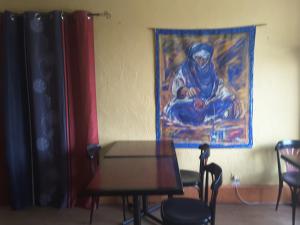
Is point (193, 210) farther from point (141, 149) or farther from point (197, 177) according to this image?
point (141, 149)

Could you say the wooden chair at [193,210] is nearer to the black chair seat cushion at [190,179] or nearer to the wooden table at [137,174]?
the wooden table at [137,174]

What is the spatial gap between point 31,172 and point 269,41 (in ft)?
10.1

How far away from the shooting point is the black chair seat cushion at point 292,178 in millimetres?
2915

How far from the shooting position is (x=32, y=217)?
328cm

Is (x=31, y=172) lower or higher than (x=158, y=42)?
lower

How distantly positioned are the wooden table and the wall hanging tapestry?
1.70 feet

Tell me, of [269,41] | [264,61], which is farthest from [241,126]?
[269,41]

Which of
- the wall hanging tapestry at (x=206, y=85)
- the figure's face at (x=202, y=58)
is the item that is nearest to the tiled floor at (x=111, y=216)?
the wall hanging tapestry at (x=206, y=85)

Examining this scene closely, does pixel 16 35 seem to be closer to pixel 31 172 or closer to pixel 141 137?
pixel 31 172

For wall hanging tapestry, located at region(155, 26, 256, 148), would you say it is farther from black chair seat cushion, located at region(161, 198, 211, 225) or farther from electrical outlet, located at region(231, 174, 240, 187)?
black chair seat cushion, located at region(161, 198, 211, 225)

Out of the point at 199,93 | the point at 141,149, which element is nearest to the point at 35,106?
the point at 141,149

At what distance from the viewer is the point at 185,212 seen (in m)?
2.28

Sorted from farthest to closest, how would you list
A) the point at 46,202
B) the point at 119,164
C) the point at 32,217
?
the point at 46,202 < the point at 32,217 < the point at 119,164

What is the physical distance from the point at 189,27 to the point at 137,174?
6.26 ft
